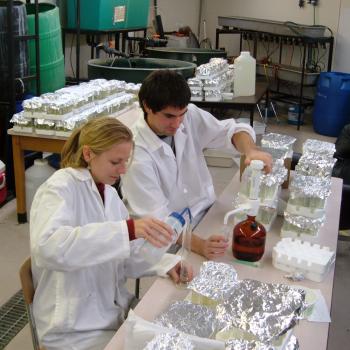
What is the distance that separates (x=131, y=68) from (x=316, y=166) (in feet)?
7.40

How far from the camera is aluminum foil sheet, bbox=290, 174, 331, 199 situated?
5.22ft

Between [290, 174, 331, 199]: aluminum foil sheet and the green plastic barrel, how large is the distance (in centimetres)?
243

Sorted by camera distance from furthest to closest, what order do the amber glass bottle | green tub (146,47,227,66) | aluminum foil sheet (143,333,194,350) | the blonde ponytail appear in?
1. green tub (146,47,227,66)
2. the amber glass bottle
3. the blonde ponytail
4. aluminum foil sheet (143,333,194,350)

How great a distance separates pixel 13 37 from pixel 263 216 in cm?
224

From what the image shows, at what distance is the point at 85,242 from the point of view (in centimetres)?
112

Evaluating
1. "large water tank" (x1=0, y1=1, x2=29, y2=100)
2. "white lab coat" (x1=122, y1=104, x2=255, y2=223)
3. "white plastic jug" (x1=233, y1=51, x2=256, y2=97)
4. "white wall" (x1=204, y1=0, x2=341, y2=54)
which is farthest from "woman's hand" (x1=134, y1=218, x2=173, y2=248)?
"white wall" (x1=204, y1=0, x2=341, y2=54)

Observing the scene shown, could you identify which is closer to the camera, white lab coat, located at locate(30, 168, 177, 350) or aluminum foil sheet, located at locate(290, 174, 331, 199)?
white lab coat, located at locate(30, 168, 177, 350)

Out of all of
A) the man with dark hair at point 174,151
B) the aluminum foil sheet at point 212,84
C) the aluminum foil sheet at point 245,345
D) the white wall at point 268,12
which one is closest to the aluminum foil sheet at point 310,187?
the man with dark hair at point 174,151

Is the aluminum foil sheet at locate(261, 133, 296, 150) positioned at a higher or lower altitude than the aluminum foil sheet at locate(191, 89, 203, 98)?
higher

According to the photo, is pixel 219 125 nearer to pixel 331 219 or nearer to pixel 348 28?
pixel 331 219

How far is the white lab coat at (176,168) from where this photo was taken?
67.7 inches

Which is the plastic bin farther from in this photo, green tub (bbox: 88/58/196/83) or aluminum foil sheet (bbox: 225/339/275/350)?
aluminum foil sheet (bbox: 225/339/275/350)

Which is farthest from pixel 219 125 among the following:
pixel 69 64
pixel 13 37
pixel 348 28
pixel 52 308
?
pixel 348 28

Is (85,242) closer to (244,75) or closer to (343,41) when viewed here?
(244,75)
